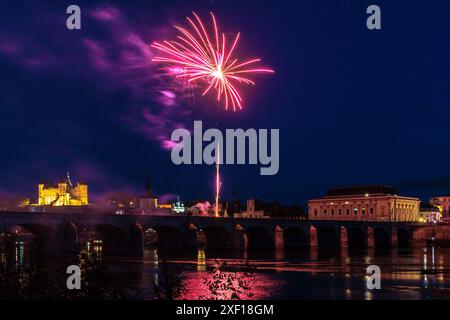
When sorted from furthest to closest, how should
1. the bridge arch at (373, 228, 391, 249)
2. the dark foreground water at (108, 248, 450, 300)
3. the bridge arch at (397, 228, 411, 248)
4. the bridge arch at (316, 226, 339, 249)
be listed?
the bridge arch at (397, 228, 411, 248) → the bridge arch at (373, 228, 391, 249) → the bridge arch at (316, 226, 339, 249) → the dark foreground water at (108, 248, 450, 300)

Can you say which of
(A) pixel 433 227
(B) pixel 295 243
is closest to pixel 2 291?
(B) pixel 295 243

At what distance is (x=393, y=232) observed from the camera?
15075cm

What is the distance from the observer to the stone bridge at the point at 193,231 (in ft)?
269

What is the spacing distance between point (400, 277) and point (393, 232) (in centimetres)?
10545

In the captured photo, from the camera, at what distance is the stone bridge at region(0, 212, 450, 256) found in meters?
81.9

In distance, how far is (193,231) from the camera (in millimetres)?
103688

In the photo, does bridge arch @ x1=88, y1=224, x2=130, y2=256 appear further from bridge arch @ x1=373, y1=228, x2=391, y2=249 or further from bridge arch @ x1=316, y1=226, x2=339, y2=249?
bridge arch @ x1=373, y1=228, x2=391, y2=249

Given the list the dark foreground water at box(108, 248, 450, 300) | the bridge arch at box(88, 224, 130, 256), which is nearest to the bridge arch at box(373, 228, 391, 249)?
the bridge arch at box(88, 224, 130, 256)

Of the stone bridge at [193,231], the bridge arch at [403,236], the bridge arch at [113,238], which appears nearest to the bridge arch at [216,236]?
the stone bridge at [193,231]

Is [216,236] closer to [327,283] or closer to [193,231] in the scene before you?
[193,231]

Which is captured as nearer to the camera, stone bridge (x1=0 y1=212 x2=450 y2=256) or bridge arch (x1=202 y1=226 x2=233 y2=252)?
stone bridge (x1=0 y1=212 x2=450 y2=256)

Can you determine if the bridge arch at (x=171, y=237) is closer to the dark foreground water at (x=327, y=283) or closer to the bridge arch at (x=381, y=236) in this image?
the dark foreground water at (x=327, y=283)

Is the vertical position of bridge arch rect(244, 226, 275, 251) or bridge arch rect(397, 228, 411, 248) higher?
bridge arch rect(244, 226, 275, 251)
